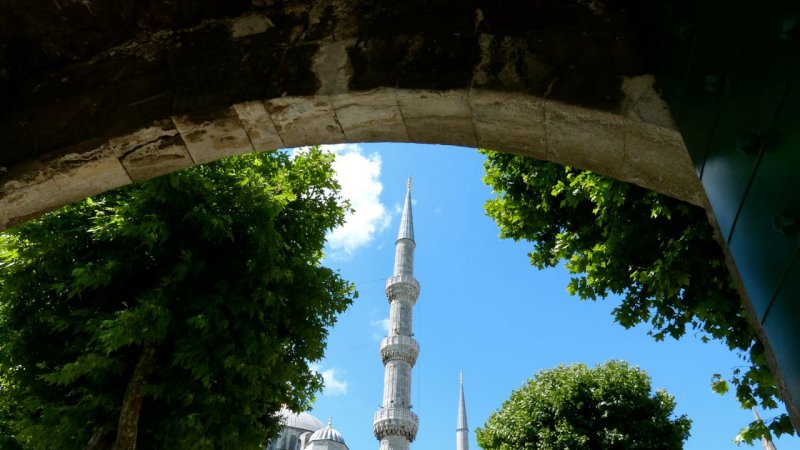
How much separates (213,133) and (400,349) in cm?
2835

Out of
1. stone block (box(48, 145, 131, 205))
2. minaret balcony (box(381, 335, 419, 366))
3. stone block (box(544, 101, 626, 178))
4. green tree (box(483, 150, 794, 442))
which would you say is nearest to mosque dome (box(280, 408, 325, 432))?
minaret balcony (box(381, 335, 419, 366))

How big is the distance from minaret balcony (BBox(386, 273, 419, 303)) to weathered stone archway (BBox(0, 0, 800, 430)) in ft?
98.2

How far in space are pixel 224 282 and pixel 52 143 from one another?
441 cm

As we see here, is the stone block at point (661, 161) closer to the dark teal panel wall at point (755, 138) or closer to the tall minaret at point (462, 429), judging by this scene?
the dark teal panel wall at point (755, 138)

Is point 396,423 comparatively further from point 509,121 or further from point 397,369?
point 509,121

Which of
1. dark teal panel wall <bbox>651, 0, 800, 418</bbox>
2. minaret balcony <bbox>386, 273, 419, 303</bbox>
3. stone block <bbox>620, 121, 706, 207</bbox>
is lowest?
dark teal panel wall <bbox>651, 0, 800, 418</bbox>

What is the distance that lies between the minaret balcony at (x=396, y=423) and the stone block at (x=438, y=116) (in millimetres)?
27274

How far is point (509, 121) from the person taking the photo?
7.11 ft

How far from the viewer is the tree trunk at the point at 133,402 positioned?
5848 mm

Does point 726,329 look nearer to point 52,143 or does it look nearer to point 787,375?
point 787,375

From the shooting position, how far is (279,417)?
8.18m

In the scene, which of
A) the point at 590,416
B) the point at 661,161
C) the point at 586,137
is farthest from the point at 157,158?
the point at 590,416

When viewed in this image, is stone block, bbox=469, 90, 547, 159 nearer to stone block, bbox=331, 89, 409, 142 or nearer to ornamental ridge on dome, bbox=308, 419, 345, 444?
stone block, bbox=331, 89, 409, 142

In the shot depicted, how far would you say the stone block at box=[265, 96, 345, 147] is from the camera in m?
2.39
